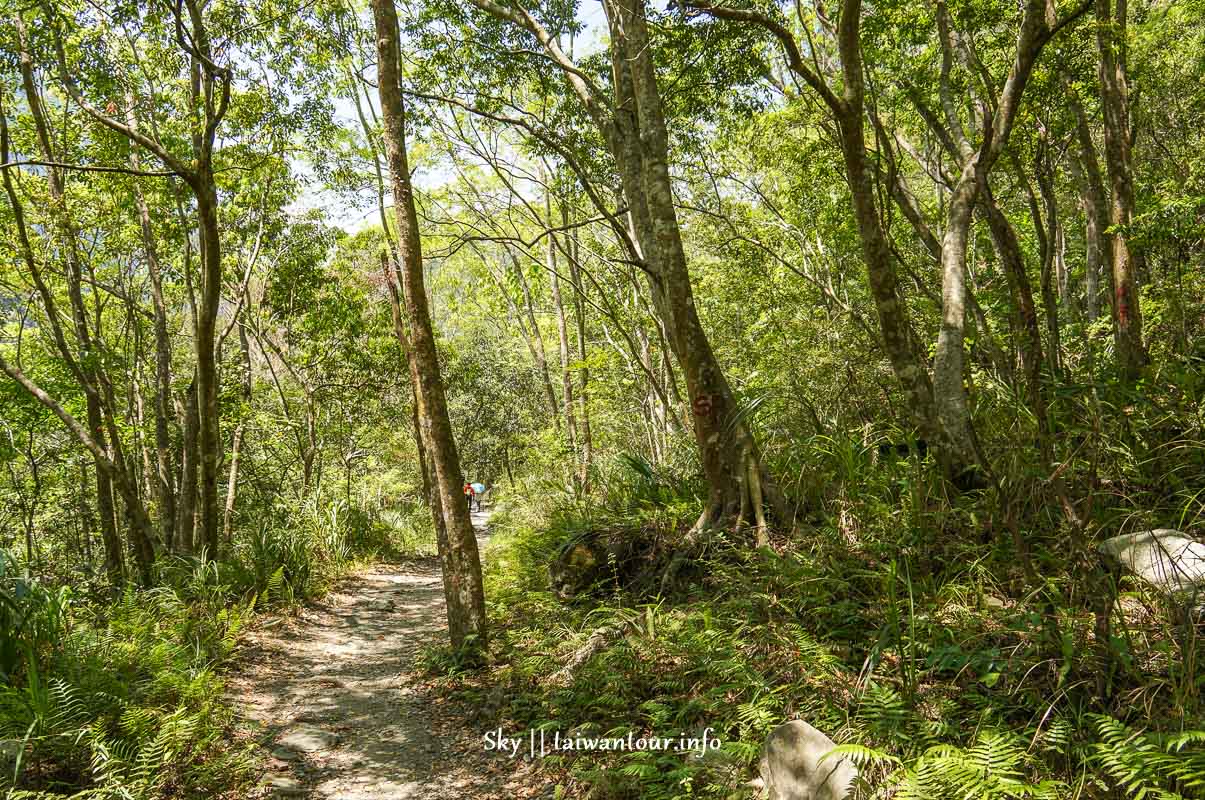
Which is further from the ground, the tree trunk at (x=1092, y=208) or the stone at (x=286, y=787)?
the tree trunk at (x=1092, y=208)

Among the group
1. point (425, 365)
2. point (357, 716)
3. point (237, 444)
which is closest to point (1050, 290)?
point (425, 365)

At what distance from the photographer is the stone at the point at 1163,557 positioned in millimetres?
3037

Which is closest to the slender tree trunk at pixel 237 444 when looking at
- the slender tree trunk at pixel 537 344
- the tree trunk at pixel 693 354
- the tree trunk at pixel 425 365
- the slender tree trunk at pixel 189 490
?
the slender tree trunk at pixel 189 490

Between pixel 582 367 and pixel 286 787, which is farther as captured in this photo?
pixel 582 367

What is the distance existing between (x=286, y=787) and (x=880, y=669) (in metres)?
3.60

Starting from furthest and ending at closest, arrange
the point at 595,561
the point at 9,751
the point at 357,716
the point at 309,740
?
1. the point at 595,561
2. the point at 357,716
3. the point at 309,740
4. the point at 9,751

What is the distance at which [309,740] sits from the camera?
4.61 m

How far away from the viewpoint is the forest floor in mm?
3975

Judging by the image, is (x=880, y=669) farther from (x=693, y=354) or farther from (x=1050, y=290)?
(x=1050, y=290)

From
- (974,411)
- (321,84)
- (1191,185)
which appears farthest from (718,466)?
(321,84)

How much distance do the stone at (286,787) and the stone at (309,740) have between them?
464 millimetres

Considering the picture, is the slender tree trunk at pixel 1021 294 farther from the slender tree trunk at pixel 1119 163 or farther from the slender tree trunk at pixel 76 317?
the slender tree trunk at pixel 76 317

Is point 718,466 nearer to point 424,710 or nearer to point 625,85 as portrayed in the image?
point 424,710

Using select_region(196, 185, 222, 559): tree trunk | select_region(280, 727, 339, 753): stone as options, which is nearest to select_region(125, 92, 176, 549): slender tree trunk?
select_region(196, 185, 222, 559): tree trunk
